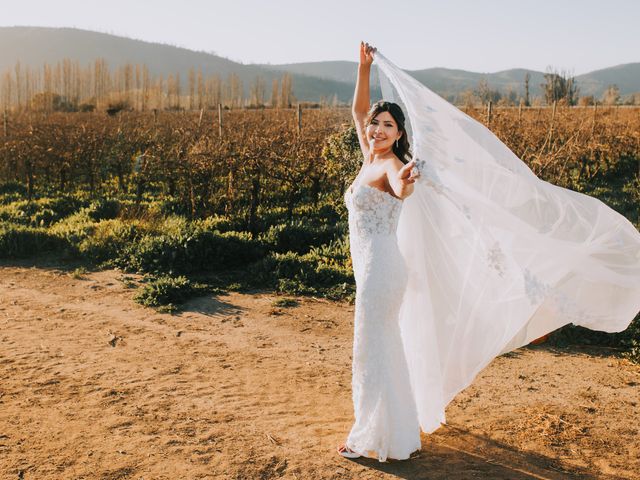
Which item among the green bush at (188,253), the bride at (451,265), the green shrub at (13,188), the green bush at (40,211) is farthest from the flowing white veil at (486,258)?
the green shrub at (13,188)

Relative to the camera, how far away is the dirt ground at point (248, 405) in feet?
14.5

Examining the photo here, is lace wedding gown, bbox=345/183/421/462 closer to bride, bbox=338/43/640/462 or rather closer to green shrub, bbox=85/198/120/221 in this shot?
bride, bbox=338/43/640/462

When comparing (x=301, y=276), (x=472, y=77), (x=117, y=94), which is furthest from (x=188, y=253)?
(x=472, y=77)

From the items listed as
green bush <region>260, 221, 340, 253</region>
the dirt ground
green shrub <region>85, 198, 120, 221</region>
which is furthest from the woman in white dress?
A: green shrub <region>85, 198, 120, 221</region>

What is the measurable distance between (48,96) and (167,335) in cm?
3938

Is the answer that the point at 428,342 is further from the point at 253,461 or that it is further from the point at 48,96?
the point at 48,96

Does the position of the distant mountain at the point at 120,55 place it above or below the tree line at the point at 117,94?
above

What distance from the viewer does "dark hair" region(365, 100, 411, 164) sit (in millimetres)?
4199

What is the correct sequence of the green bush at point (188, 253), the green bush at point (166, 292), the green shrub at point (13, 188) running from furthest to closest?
the green shrub at point (13, 188) → the green bush at point (188, 253) → the green bush at point (166, 292)

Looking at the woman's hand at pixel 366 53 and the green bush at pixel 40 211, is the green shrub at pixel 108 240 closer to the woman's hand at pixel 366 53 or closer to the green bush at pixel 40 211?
the green bush at pixel 40 211

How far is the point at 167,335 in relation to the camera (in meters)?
7.21

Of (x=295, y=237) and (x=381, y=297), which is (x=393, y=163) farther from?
(x=295, y=237)

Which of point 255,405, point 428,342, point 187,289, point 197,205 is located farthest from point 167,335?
point 197,205

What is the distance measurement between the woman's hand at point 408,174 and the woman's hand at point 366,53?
1.17 m
